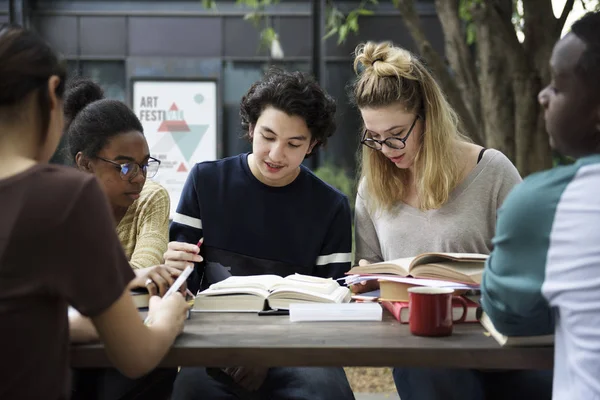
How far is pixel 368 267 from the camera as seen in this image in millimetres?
2379

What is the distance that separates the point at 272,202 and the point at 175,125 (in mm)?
3329

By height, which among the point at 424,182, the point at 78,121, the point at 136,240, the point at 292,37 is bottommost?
the point at 136,240

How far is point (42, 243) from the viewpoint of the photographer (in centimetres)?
145

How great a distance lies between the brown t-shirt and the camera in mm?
1447

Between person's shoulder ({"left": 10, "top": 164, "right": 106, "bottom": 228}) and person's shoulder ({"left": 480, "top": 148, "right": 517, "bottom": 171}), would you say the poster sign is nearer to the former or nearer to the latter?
person's shoulder ({"left": 480, "top": 148, "right": 517, "bottom": 171})

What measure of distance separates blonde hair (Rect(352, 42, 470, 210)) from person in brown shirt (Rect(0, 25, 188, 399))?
60.4 inches

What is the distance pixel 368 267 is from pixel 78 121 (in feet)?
4.55

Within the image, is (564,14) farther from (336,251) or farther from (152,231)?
(152,231)

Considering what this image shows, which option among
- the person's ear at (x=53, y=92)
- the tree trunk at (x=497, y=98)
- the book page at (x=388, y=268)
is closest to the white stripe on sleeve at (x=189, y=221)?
the book page at (x=388, y=268)

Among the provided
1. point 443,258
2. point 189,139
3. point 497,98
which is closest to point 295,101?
point 443,258

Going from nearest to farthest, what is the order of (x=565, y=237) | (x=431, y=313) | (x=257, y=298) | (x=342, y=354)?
(x=565, y=237) → (x=342, y=354) → (x=431, y=313) → (x=257, y=298)

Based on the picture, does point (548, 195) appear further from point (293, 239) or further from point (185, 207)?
point (185, 207)

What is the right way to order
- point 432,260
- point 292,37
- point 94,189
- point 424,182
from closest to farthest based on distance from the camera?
point 94,189, point 432,260, point 424,182, point 292,37

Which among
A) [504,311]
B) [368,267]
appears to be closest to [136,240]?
[368,267]
